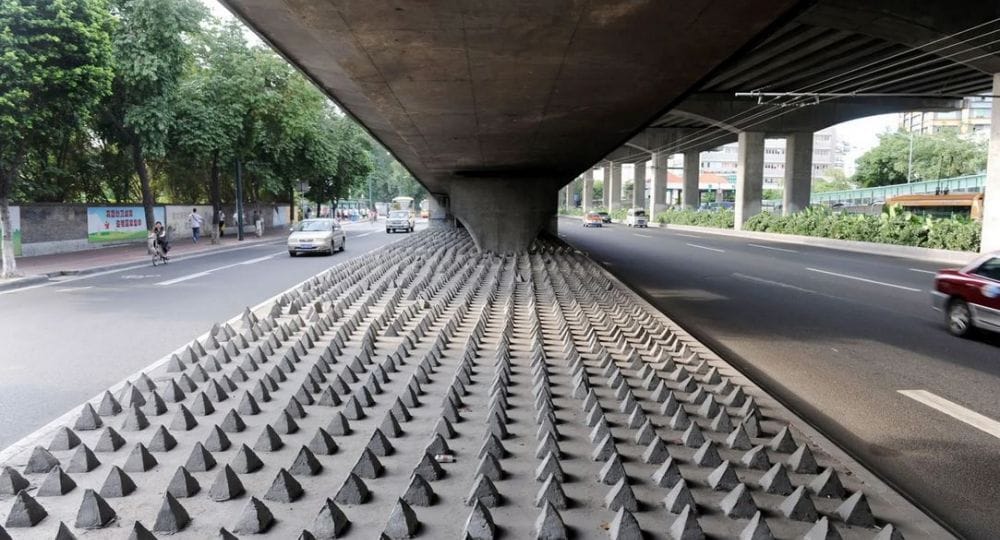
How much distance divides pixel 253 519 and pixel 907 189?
69393 mm

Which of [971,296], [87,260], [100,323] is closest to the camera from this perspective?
[971,296]

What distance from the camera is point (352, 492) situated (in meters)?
3.28

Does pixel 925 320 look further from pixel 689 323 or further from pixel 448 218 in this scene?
pixel 448 218

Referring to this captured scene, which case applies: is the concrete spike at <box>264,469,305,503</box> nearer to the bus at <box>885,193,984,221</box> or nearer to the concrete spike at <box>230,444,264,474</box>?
the concrete spike at <box>230,444,264,474</box>

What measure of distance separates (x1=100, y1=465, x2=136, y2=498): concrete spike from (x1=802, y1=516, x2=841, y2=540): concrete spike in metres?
3.50

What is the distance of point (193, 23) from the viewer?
82.4 feet

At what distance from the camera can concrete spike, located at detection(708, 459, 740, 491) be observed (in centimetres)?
350

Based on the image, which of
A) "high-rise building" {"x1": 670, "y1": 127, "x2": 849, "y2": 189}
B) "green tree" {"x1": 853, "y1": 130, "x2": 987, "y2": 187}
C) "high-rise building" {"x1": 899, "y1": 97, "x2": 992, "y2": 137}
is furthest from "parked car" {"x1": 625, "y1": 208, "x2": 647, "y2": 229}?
"high-rise building" {"x1": 670, "y1": 127, "x2": 849, "y2": 189}

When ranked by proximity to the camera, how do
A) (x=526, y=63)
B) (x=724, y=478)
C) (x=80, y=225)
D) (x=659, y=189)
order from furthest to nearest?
(x=659, y=189) < (x=80, y=225) < (x=526, y=63) < (x=724, y=478)

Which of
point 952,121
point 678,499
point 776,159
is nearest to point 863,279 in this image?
point 678,499

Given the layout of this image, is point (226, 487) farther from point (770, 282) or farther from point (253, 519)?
point (770, 282)

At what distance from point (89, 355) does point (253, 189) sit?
41974 mm

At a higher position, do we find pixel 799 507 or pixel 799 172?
pixel 799 172

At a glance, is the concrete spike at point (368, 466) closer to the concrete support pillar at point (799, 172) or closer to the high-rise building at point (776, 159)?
the concrete support pillar at point (799, 172)
